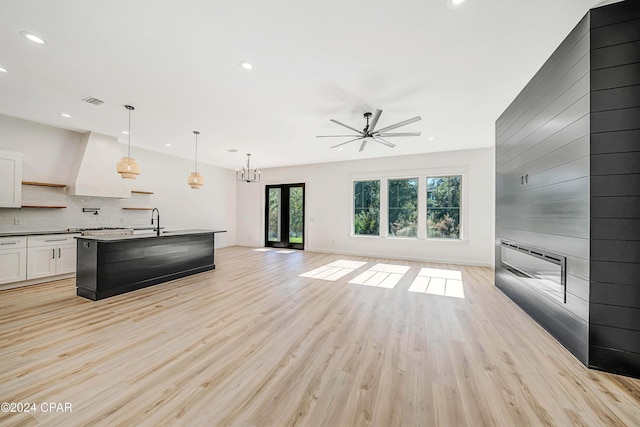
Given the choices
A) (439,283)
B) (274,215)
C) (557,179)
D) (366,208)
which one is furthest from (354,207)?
(557,179)

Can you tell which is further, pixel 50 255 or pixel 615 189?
pixel 50 255

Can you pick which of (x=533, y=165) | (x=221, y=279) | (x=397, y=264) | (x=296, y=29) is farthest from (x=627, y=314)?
(x=221, y=279)

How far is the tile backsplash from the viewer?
14.7 ft

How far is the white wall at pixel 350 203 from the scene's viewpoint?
20.5 ft

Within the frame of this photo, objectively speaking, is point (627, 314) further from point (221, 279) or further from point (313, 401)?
point (221, 279)

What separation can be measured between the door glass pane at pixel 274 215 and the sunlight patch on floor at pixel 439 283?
537 centimetres

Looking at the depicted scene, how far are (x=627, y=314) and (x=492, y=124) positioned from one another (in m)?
3.77

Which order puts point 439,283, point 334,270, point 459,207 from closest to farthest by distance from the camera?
point 439,283, point 334,270, point 459,207

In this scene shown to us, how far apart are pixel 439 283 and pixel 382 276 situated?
1082 mm

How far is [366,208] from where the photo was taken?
7730mm

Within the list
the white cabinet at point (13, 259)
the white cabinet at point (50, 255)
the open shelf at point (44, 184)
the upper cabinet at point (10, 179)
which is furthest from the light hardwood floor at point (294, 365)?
the open shelf at point (44, 184)

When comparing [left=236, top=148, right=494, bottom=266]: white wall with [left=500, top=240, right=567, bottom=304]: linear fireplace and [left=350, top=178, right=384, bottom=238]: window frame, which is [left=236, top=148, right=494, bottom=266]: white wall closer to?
[left=350, top=178, right=384, bottom=238]: window frame

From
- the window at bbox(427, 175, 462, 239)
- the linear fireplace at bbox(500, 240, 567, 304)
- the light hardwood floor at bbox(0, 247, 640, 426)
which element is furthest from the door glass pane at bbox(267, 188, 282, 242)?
the linear fireplace at bbox(500, 240, 567, 304)

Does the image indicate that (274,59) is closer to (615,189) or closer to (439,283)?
(615,189)
